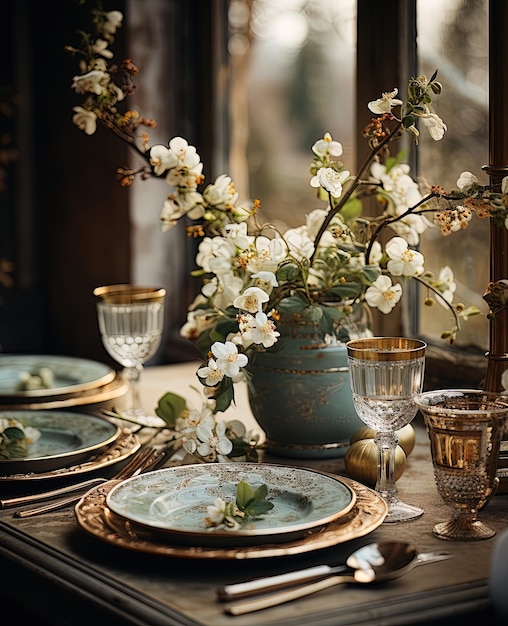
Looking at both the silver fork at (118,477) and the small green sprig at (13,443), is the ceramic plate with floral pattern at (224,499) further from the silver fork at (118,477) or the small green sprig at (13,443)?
the small green sprig at (13,443)

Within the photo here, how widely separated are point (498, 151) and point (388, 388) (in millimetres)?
339

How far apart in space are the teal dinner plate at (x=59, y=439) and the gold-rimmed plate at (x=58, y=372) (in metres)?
0.19

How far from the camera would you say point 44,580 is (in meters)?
1.02

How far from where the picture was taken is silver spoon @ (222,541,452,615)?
900 millimetres

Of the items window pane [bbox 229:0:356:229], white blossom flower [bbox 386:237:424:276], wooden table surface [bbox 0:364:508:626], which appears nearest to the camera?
wooden table surface [bbox 0:364:508:626]

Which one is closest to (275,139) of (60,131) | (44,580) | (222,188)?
(60,131)

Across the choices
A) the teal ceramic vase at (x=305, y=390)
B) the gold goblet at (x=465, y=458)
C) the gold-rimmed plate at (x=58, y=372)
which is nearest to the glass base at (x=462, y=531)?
the gold goblet at (x=465, y=458)

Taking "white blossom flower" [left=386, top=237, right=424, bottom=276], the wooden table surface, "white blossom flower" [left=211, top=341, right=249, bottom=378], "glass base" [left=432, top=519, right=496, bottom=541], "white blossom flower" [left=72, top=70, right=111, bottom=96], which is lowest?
the wooden table surface

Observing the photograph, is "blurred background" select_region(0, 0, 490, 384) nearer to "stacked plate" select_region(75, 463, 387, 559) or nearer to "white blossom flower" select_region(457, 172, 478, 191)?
"white blossom flower" select_region(457, 172, 478, 191)

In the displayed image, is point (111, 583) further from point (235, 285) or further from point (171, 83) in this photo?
point (171, 83)

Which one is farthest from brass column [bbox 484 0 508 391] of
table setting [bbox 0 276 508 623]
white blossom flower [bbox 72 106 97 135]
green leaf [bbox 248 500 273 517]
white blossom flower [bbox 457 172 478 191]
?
white blossom flower [bbox 72 106 97 135]

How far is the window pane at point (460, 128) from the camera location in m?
1.63

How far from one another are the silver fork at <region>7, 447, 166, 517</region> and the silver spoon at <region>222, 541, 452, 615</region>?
35 cm

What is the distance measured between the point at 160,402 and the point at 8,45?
1.68 metres
